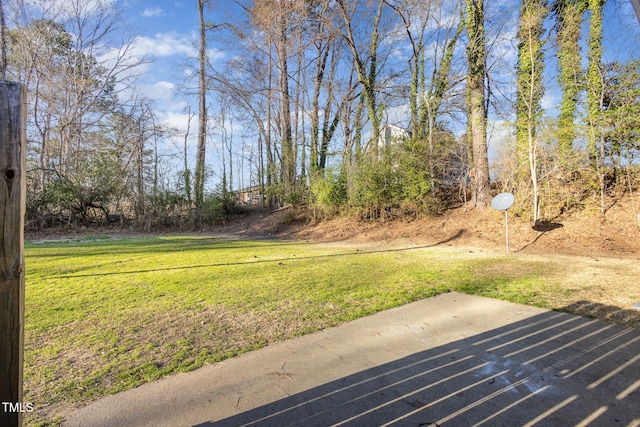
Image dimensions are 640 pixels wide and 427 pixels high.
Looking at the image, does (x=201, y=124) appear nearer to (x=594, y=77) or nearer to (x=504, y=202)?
(x=504, y=202)

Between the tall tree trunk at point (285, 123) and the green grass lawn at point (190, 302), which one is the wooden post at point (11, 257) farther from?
the tall tree trunk at point (285, 123)

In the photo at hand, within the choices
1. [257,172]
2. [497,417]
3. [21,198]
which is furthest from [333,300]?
[257,172]

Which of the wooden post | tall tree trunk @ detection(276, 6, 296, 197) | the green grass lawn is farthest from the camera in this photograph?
tall tree trunk @ detection(276, 6, 296, 197)

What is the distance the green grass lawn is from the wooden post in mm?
795

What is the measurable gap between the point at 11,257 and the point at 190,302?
2693 mm

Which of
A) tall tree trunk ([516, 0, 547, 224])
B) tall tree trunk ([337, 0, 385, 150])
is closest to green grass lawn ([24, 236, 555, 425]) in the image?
tall tree trunk ([516, 0, 547, 224])

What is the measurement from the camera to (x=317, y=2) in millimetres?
13602

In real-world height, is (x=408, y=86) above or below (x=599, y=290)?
above

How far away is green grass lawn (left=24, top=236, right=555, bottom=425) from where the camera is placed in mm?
2109

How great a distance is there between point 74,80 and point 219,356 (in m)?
20.4

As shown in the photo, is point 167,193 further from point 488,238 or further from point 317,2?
point 488,238

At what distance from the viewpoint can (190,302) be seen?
A: 140 inches

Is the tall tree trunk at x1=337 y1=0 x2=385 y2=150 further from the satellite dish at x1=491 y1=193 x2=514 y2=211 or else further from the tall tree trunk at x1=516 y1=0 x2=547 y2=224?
the satellite dish at x1=491 y1=193 x2=514 y2=211

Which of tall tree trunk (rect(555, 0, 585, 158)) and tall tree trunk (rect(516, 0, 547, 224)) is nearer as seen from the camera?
tall tree trunk (rect(516, 0, 547, 224))
